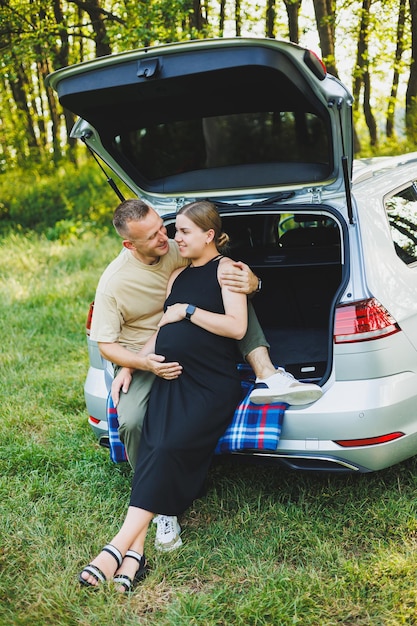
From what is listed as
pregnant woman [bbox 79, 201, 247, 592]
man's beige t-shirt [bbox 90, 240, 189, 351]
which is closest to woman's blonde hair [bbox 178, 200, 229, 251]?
pregnant woman [bbox 79, 201, 247, 592]

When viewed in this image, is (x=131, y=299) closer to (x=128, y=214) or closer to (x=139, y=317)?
(x=139, y=317)

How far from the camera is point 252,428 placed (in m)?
2.91

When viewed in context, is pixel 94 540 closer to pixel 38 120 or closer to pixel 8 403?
pixel 8 403

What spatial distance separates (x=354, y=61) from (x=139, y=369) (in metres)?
9.55

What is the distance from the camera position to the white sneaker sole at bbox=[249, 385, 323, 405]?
9.25 feet

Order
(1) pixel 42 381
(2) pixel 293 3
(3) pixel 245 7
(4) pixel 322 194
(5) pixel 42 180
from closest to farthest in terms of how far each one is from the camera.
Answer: (4) pixel 322 194
(1) pixel 42 381
(2) pixel 293 3
(3) pixel 245 7
(5) pixel 42 180

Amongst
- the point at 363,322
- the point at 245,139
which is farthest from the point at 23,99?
the point at 363,322

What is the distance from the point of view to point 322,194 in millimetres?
3312

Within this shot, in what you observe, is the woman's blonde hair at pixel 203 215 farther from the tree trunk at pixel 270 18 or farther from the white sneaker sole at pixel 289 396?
the tree trunk at pixel 270 18

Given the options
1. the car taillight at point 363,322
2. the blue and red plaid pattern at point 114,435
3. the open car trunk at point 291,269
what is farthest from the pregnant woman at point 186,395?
the open car trunk at point 291,269

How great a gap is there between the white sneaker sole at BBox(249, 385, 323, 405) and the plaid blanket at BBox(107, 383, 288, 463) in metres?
0.02

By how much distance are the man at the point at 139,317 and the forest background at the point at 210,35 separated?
6.18m

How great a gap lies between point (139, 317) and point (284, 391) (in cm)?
85

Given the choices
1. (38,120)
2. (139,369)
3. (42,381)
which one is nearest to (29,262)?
(42,381)
